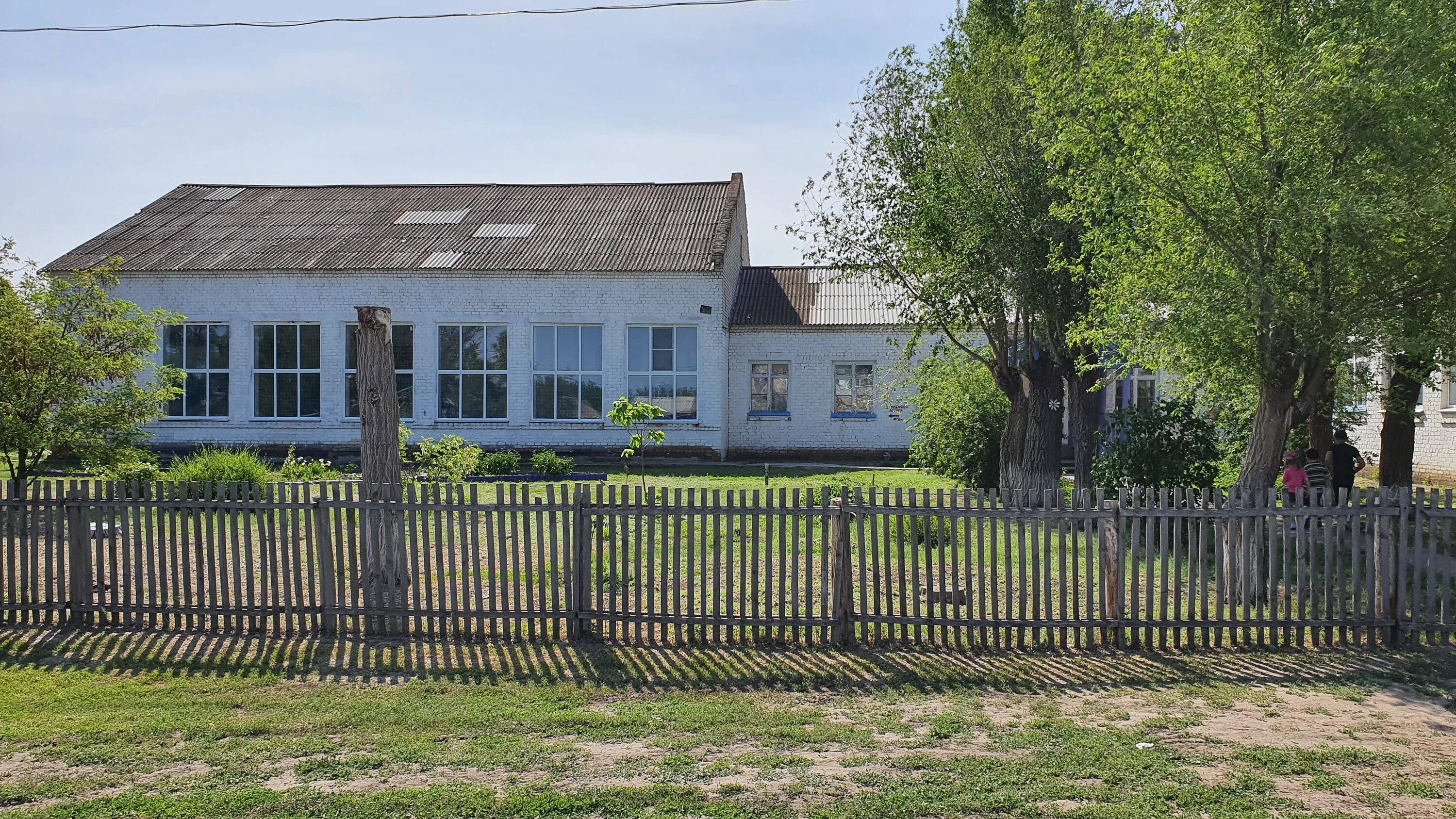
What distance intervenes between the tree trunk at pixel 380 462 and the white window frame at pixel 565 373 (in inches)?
667

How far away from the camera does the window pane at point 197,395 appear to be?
2750 centimetres

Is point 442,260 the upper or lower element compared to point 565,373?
upper

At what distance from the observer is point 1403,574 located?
8617mm

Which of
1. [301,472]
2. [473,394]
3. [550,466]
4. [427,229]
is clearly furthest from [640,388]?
[301,472]

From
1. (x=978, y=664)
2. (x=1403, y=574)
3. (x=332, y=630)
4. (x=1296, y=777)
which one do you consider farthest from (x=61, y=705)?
(x=1403, y=574)

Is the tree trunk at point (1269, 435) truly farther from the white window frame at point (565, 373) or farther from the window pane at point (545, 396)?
the window pane at point (545, 396)

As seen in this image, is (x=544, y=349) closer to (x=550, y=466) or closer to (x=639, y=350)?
(x=639, y=350)

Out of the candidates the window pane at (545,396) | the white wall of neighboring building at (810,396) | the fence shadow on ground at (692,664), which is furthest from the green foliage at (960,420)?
the fence shadow on ground at (692,664)

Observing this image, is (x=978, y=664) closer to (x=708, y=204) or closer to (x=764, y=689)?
(x=764, y=689)

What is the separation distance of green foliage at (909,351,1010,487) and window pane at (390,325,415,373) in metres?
13.4

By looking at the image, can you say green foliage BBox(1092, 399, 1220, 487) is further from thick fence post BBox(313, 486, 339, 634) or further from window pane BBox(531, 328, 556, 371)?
window pane BBox(531, 328, 556, 371)

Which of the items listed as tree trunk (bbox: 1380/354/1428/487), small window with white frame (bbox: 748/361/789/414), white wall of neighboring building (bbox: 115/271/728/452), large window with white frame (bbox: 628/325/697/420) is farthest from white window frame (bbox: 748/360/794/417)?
tree trunk (bbox: 1380/354/1428/487)

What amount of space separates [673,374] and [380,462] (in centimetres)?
1759

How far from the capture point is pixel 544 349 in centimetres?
2719
